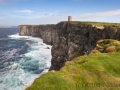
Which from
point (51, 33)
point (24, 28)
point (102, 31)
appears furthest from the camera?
point (24, 28)

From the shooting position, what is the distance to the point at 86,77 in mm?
14664

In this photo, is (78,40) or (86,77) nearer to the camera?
(86,77)

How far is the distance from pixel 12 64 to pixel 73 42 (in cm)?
3265

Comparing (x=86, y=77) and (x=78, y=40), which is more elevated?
(x=86, y=77)

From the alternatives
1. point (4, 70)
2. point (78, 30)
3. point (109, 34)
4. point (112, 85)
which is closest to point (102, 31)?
point (109, 34)

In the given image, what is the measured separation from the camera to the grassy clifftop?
12266 millimetres

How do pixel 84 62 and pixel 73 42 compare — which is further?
pixel 73 42

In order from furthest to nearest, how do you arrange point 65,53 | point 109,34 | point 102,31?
point 65,53
point 102,31
point 109,34

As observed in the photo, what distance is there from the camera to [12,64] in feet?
225

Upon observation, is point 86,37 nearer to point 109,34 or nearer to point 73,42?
point 73,42

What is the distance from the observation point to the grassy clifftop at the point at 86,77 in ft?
40.2

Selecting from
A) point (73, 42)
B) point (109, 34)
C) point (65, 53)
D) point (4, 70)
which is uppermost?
point (109, 34)

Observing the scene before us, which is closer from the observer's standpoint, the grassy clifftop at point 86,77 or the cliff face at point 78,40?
the grassy clifftop at point 86,77

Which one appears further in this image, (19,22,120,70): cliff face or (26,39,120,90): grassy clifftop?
(19,22,120,70): cliff face
